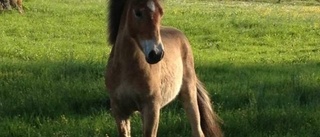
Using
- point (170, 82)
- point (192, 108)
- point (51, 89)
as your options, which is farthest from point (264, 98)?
point (170, 82)

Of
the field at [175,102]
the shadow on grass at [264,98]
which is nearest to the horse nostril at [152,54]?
the field at [175,102]

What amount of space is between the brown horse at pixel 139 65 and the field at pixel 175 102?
3.67 feet

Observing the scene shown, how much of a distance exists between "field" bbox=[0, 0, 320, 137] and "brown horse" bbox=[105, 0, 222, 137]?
1.12 meters

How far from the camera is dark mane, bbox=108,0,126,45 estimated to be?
5938 millimetres

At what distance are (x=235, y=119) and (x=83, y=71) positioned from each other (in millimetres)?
3922

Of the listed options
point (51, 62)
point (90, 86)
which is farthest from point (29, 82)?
point (51, 62)

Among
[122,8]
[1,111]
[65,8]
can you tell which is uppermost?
[122,8]

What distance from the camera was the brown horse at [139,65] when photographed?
5297mm

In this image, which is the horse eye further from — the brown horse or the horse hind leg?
the horse hind leg

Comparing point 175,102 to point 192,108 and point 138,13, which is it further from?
point 138,13

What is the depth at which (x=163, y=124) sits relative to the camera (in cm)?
743

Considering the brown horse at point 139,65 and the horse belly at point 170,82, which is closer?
the brown horse at point 139,65

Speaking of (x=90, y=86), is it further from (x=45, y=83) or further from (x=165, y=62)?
(x=165, y=62)

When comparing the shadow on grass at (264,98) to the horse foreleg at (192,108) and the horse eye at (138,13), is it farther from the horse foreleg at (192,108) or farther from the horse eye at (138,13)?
the horse eye at (138,13)
